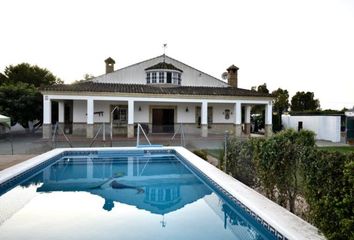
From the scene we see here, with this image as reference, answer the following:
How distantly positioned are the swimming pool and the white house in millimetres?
10403

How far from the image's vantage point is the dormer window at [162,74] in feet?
90.8

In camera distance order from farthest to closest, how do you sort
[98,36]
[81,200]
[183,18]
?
[98,36], [183,18], [81,200]

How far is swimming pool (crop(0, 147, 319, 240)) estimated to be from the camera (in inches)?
228

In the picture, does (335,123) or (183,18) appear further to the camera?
(335,123)

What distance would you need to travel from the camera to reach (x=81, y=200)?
820 centimetres

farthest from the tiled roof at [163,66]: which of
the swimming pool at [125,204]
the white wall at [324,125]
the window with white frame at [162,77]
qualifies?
the swimming pool at [125,204]

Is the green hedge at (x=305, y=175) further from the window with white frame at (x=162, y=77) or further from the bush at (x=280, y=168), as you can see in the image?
the window with white frame at (x=162, y=77)

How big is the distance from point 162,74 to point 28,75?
23.8 metres

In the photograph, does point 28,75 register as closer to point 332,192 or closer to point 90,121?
point 90,121

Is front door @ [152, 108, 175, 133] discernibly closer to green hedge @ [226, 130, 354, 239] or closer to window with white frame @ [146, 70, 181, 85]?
window with white frame @ [146, 70, 181, 85]

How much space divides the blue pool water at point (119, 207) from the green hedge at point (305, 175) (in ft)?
3.50

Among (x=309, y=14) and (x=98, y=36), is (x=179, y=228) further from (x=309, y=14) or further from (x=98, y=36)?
(x=98, y=36)

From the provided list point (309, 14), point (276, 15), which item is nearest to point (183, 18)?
point (276, 15)

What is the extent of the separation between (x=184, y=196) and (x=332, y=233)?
5301mm
